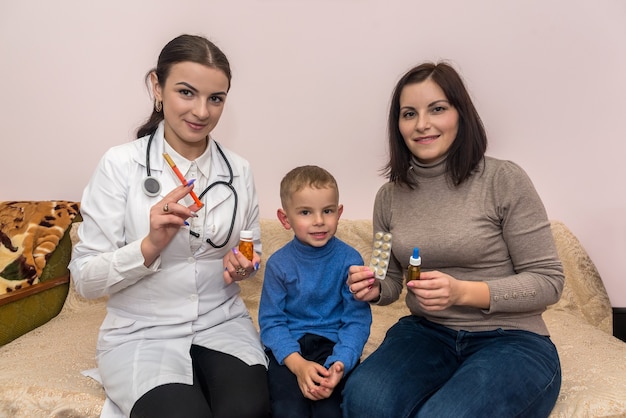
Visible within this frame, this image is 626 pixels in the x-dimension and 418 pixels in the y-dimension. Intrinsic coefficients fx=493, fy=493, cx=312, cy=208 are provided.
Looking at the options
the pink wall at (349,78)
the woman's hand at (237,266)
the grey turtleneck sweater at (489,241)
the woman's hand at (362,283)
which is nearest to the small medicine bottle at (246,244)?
the woman's hand at (237,266)

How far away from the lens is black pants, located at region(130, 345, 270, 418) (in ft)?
4.03

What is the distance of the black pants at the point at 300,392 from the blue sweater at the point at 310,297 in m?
0.04

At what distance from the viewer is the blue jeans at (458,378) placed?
121cm

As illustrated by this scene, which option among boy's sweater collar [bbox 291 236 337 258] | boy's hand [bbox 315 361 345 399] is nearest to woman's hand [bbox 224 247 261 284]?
boy's sweater collar [bbox 291 236 337 258]

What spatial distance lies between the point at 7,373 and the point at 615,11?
277cm

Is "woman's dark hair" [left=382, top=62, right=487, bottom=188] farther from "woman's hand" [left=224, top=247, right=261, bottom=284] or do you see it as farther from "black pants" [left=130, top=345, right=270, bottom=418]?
"black pants" [left=130, top=345, right=270, bottom=418]

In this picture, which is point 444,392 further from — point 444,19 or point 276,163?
point 444,19

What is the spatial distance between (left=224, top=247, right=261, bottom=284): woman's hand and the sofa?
50 centimetres

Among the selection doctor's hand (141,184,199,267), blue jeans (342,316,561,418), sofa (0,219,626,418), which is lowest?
sofa (0,219,626,418)

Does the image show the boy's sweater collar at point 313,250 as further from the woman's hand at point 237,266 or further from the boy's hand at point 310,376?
the boy's hand at point 310,376

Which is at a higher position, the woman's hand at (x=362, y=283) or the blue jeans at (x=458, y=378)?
the woman's hand at (x=362, y=283)

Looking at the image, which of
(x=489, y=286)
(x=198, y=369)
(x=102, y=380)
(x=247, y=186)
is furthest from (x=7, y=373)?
(x=489, y=286)

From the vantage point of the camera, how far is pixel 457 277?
1490 millimetres

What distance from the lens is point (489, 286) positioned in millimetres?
1367
